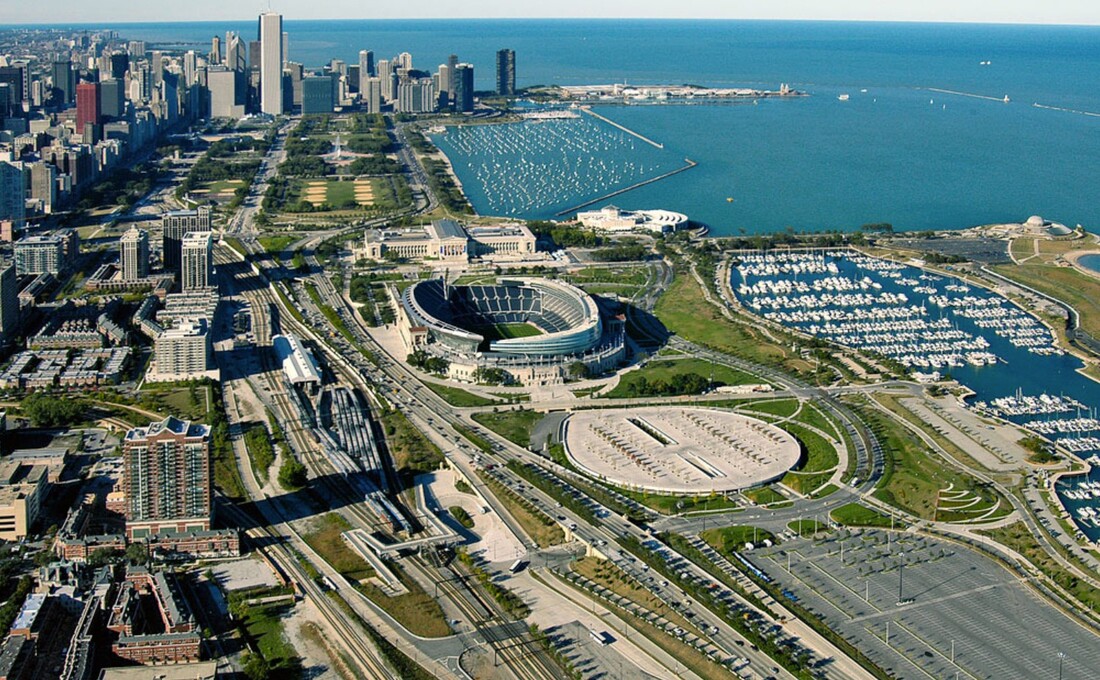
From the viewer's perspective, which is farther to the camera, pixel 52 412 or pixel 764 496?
pixel 52 412

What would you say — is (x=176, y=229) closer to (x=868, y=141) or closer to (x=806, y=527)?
(x=806, y=527)

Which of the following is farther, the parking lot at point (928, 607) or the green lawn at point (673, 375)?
the green lawn at point (673, 375)

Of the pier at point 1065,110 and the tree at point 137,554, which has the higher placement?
the pier at point 1065,110

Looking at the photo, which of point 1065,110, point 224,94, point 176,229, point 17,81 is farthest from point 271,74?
point 1065,110

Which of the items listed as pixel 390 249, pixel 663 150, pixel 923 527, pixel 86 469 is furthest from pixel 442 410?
pixel 663 150

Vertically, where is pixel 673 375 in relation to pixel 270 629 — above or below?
above

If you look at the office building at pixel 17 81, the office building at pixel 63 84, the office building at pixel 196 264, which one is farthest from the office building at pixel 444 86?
the office building at pixel 196 264

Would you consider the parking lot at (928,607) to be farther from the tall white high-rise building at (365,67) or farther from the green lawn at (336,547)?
the tall white high-rise building at (365,67)

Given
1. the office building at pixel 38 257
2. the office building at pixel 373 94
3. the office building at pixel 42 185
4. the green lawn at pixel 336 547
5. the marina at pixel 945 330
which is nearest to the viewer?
the green lawn at pixel 336 547

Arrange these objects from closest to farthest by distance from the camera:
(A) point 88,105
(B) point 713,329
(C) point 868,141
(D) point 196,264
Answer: (B) point 713,329
(D) point 196,264
(A) point 88,105
(C) point 868,141
